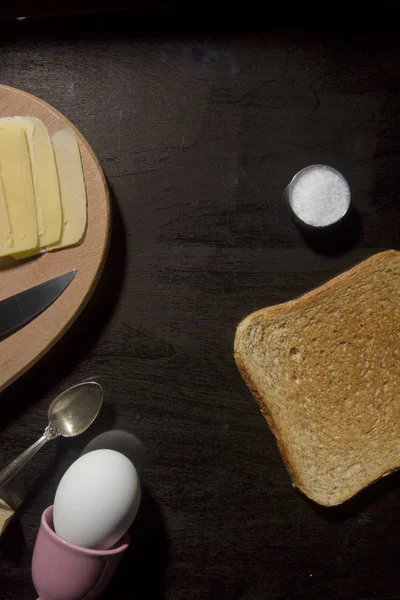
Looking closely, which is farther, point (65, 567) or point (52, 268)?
point (52, 268)

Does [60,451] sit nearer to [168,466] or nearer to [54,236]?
[168,466]

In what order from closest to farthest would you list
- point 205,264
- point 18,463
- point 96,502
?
point 96,502 < point 18,463 < point 205,264

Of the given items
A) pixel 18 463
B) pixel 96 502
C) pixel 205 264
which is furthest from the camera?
pixel 205 264

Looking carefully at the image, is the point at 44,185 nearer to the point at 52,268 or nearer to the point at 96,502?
the point at 52,268

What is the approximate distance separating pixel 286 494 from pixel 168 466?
0.31 meters

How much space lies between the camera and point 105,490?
1.11m

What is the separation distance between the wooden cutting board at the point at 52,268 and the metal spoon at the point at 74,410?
0.40ft

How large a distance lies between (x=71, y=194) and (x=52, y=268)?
0.19m

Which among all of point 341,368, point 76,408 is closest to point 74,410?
point 76,408

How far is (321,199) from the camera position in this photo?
133 cm

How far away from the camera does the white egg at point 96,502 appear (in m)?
1.10

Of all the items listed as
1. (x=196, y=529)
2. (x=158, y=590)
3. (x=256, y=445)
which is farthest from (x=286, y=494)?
(x=158, y=590)

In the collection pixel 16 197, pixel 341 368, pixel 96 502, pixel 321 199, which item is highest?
pixel 16 197

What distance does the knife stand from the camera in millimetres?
1306
